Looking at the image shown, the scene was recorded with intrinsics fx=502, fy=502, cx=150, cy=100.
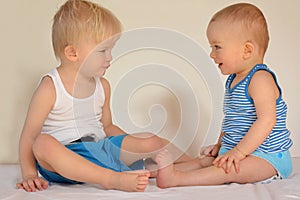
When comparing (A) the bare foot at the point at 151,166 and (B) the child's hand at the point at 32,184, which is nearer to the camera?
(B) the child's hand at the point at 32,184

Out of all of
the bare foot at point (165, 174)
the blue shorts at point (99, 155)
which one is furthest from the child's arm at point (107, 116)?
the bare foot at point (165, 174)

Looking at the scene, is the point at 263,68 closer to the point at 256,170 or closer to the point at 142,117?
the point at 256,170

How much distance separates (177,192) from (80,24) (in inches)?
18.9

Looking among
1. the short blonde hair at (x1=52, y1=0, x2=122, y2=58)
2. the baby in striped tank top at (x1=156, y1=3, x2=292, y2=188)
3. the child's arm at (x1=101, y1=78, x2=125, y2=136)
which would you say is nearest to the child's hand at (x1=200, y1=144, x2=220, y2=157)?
the baby in striped tank top at (x1=156, y1=3, x2=292, y2=188)

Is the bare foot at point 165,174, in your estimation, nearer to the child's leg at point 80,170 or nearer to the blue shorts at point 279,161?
the child's leg at point 80,170

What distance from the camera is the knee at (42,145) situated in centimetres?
110

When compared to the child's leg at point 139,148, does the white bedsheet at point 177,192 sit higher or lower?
lower

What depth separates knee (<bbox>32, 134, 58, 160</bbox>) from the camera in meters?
1.10

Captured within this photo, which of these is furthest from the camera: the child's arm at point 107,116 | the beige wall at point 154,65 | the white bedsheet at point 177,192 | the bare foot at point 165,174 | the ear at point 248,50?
the beige wall at point 154,65

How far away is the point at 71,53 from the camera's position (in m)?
1.27

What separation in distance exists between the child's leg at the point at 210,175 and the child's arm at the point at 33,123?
30 cm

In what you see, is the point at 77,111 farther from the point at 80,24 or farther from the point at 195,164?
the point at 195,164

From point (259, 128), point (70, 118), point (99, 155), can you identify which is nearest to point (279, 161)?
point (259, 128)

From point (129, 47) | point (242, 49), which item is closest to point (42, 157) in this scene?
point (129, 47)
